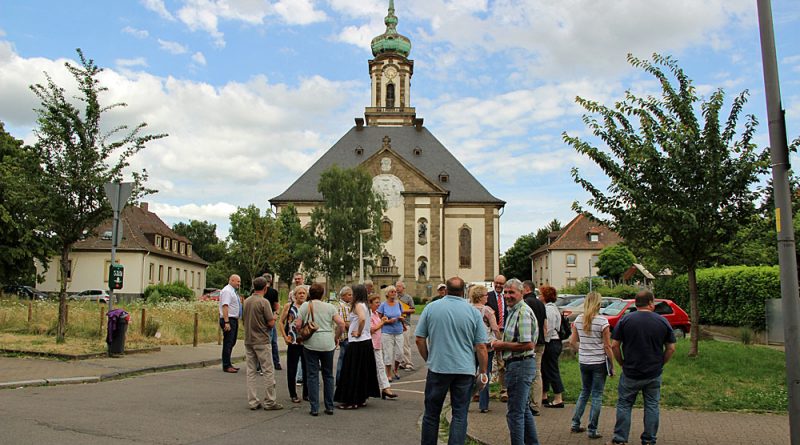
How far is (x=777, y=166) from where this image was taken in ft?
22.7

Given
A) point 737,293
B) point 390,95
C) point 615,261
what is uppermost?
point 390,95

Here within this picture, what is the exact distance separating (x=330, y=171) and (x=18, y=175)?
42.5 m

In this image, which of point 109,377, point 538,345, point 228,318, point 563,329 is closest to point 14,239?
point 228,318

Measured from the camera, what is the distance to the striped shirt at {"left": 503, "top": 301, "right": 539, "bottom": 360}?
7.36m

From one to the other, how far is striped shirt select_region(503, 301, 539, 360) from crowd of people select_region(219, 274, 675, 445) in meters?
0.01

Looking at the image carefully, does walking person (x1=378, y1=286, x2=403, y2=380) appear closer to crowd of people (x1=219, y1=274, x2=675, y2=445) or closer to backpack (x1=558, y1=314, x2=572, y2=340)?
crowd of people (x1=219, y1=274, x2=675, y2=445)

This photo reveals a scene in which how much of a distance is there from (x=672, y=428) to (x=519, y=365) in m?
2.78

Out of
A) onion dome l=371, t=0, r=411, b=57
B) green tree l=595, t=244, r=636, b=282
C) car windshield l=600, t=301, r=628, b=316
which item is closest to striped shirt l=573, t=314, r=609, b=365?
car windshield l=600, t=301, r=628, b=316

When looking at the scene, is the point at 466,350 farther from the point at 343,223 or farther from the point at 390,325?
the point at 343,223

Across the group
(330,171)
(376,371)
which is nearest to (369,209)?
(330,171)

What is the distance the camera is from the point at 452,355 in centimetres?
678

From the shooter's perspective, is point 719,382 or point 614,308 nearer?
point 719,382

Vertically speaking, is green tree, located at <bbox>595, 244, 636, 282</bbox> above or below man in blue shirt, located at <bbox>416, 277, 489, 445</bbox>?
above

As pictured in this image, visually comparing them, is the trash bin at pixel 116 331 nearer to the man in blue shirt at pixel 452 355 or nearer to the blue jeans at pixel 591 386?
the man in blue shirt at pixel 452 355
